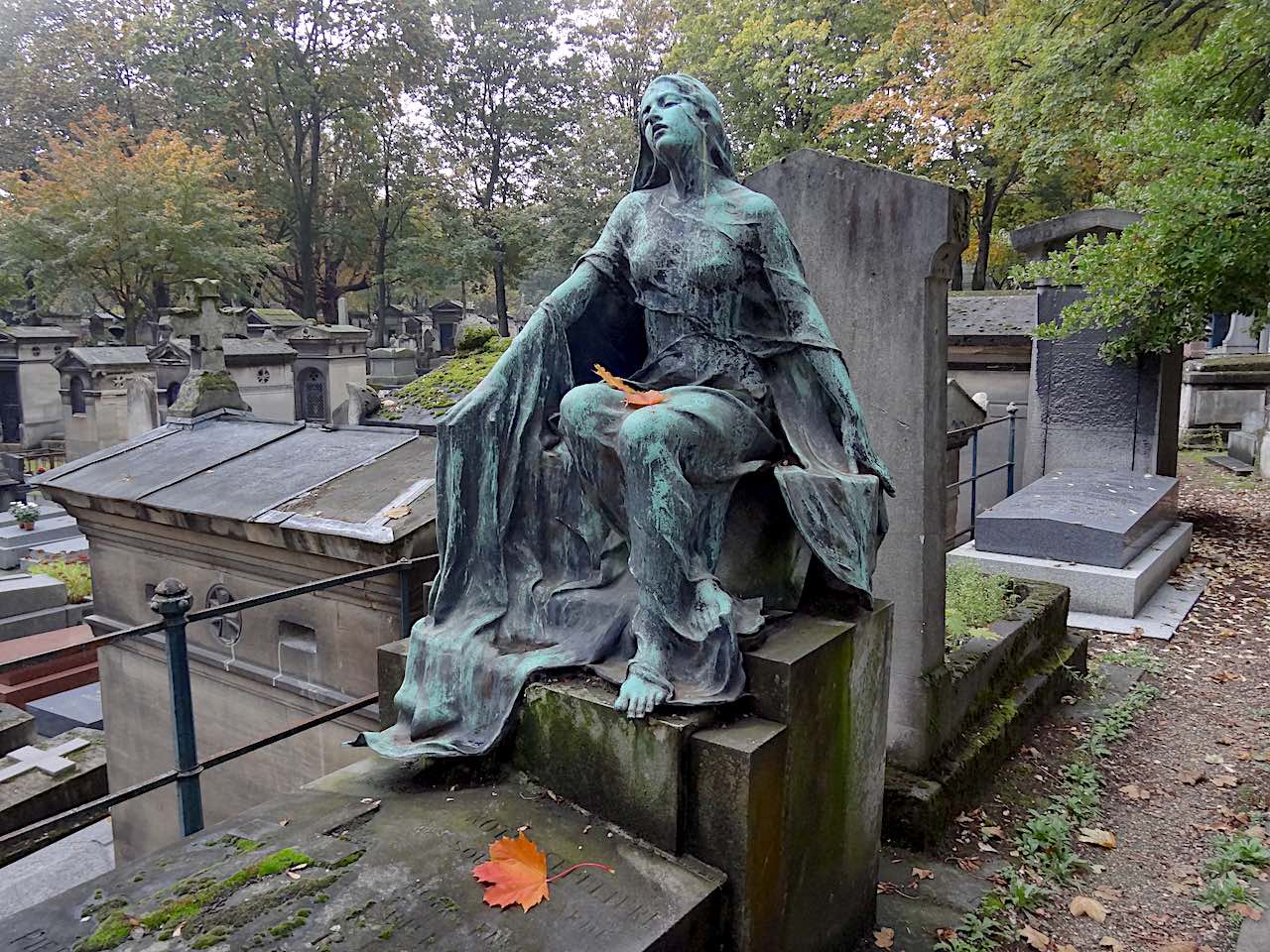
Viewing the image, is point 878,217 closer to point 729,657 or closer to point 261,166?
point 729,657

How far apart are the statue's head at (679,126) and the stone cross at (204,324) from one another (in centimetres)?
527

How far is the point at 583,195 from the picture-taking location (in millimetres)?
28375

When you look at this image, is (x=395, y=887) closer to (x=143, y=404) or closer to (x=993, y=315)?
(x=993, y=315)

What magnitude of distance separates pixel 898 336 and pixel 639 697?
2.24 m

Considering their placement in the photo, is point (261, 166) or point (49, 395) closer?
point (49, 395)

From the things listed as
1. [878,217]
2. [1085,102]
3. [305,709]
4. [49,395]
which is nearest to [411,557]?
[305,709]

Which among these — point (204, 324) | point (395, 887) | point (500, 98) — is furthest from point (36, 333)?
point (395, 887)

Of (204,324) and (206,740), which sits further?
(204,324)

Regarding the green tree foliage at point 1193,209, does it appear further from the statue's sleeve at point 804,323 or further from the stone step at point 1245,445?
the stone step at point 1245,445

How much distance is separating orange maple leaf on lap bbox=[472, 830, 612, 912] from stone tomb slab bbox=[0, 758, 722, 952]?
0.08 feet

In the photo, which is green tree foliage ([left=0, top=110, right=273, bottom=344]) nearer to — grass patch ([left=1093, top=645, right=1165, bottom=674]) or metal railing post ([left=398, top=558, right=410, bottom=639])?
metal railing post ([left=398, top=558, right=410, bottom=639])

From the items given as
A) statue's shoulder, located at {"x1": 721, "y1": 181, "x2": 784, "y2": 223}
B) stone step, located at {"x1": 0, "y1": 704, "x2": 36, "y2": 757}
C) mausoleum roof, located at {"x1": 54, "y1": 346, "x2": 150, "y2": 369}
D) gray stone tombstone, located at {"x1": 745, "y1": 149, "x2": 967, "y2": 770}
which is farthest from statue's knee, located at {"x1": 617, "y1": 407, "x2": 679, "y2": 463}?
mausoleum roof, located at {"x1": 54, "y1": 346, "x2": 150, "y2": 369}

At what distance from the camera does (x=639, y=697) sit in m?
2.57

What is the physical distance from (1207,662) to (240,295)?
94.5ft
